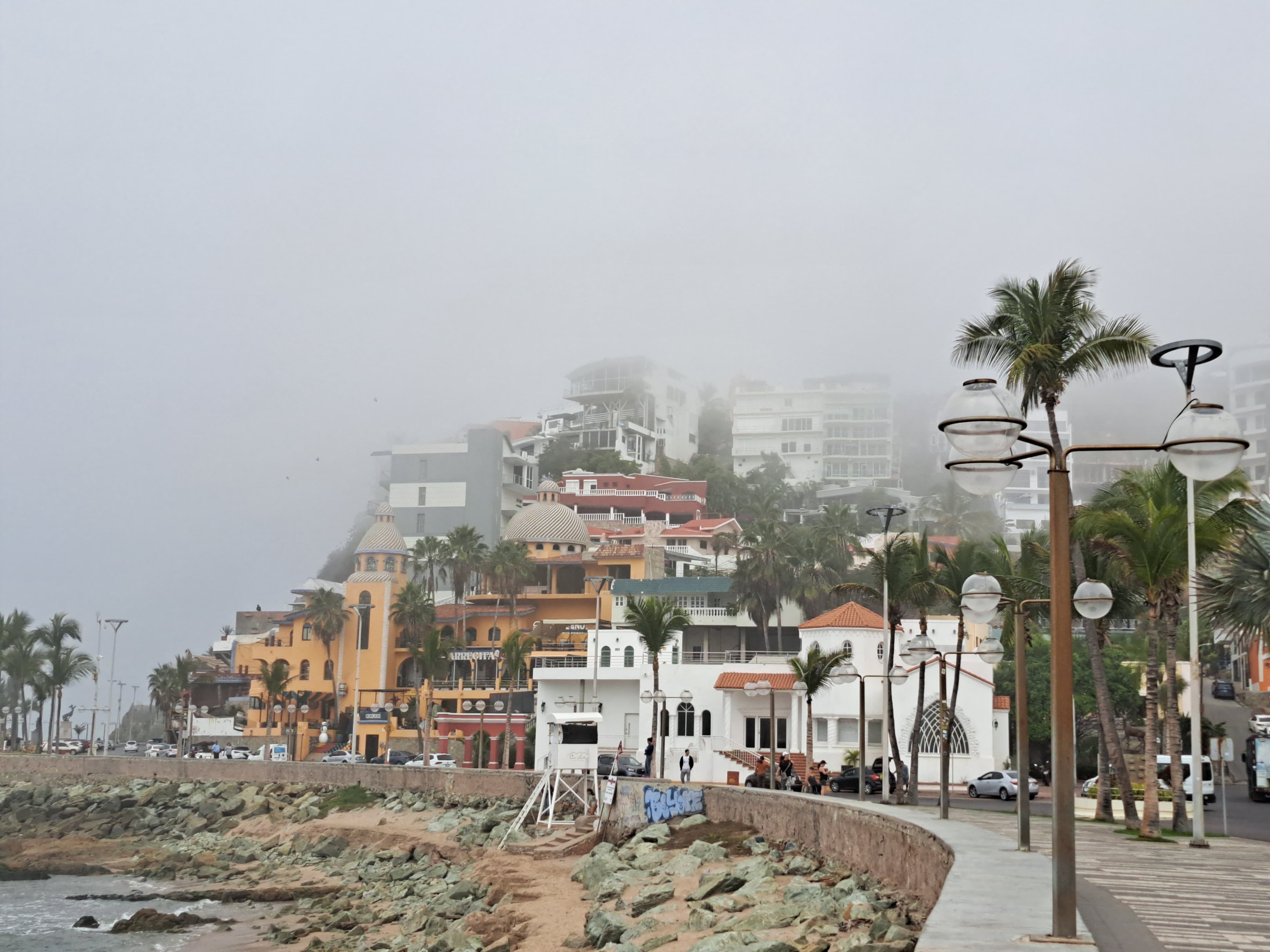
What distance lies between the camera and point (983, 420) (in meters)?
9.11

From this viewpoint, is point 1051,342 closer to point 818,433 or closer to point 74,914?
point 74,914

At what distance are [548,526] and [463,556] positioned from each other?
25.6 feet

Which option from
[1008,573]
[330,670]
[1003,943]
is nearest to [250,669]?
[330,670]

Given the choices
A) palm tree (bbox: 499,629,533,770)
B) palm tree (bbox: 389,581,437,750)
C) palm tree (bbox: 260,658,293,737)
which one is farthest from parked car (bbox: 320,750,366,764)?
palm tree (bbox: 389,581,437,750)

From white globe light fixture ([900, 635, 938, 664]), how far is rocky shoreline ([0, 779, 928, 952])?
4077 mm

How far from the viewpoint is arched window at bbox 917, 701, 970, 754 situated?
55.2 m

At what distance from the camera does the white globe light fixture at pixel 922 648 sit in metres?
23.3

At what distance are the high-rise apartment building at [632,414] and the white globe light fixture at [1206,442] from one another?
153385 millimetres

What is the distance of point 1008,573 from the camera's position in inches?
1533

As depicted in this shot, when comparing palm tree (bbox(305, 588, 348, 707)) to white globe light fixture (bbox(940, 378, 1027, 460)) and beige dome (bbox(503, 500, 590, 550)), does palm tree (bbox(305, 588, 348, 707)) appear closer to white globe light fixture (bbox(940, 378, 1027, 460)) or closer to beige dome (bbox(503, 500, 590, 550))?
beige dome (bbox(503, 500, 590, 550))

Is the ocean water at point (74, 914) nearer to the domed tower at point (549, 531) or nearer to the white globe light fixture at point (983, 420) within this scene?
the white globe light fixture at point (983, 420)

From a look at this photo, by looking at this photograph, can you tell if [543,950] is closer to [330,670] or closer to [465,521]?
[330,670]

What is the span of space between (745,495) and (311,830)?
107m

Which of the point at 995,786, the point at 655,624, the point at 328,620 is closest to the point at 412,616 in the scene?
the point at 328,620
